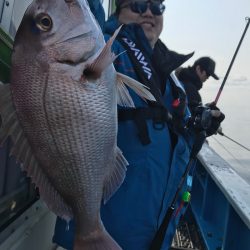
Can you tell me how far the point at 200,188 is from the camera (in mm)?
4363

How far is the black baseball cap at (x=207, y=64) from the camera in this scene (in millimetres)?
6062

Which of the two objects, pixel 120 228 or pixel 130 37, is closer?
pixel 120 228

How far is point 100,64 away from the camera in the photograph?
1178mm

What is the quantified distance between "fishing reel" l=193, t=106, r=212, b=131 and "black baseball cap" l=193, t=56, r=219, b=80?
12.2 ft

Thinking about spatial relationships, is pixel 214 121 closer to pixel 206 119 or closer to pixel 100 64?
pixel 206 119

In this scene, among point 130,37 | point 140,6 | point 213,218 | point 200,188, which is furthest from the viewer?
point 200,188

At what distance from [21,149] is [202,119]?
4.75 feet

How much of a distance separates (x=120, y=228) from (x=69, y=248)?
0.26 meters

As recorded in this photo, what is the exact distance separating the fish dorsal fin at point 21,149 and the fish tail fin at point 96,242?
6.4 inches

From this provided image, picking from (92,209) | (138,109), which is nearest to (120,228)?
(92,209)

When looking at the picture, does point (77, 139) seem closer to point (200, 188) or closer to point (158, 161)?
point (158, 161)

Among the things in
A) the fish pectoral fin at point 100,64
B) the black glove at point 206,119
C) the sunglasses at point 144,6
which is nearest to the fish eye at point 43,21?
the fish pectoral fin at point 100,64

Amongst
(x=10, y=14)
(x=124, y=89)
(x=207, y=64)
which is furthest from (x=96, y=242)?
(x=207, y=64)

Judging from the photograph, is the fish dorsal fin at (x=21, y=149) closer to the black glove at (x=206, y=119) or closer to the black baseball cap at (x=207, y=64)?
the black glove at (x=206, y=119)
